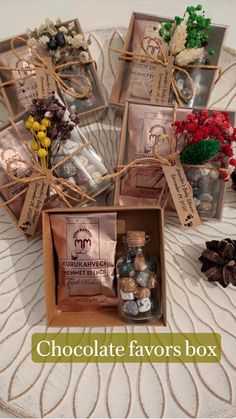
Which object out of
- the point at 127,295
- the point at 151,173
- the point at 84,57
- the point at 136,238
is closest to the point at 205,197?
the point at 151,173

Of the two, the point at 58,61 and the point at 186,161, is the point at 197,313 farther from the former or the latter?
the point at 58,61

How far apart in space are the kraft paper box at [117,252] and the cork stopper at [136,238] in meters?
0.05

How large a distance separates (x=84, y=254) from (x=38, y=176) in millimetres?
261

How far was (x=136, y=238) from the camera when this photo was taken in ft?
3.65

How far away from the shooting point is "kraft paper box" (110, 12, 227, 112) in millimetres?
1393

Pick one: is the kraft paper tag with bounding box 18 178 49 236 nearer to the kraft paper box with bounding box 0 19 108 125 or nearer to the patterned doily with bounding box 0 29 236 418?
the patterned doily with bounding box 0 29 236 418

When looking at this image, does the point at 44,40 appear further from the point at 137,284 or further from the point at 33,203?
the point at 137,284

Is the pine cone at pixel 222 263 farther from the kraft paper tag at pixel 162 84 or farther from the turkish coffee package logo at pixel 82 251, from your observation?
the kraft paper tag at pixel 162 84

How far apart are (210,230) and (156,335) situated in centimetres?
36

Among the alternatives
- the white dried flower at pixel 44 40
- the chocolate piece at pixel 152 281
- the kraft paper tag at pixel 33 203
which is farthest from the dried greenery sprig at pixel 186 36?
the chocolate piece at pixel 152 281

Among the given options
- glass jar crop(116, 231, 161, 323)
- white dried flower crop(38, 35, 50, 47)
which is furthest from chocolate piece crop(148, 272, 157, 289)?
white dried flower crop(38, 35, 50, 47)

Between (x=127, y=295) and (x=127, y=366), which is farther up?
(x=127, y=295)

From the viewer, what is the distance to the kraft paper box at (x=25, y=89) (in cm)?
140

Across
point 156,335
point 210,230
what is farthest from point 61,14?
point 156,335
